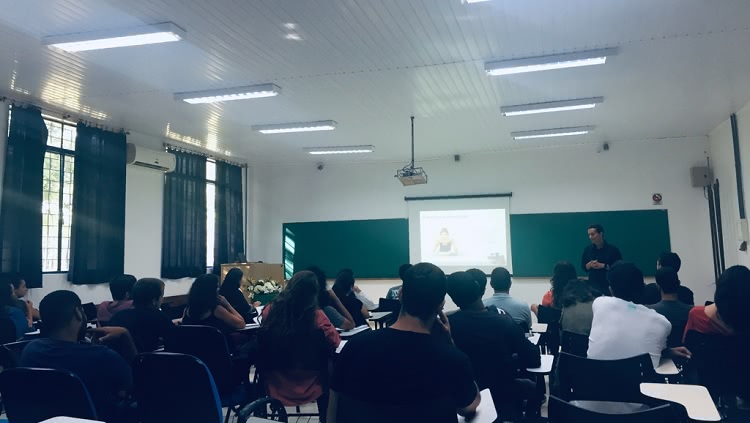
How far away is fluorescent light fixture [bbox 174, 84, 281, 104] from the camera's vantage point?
5457 mm

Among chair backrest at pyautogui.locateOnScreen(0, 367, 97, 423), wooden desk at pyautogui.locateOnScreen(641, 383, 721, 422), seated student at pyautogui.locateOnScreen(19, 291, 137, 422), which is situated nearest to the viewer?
wooden desk at pyautogui.locateOnScreen(641, 383, 721, 422)

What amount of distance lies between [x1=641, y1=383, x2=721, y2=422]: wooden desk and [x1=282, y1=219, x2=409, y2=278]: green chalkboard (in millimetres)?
7424

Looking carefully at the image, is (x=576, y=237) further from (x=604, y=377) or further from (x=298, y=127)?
(x=604, y=377)

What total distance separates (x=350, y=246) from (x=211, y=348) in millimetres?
6671

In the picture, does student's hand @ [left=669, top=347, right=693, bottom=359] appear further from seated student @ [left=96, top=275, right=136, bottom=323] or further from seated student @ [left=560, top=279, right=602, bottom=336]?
seated student @ [left=96, top=275, right=136, bottom=323]

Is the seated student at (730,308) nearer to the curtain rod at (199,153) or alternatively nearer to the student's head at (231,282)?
the student's head at (231,282)

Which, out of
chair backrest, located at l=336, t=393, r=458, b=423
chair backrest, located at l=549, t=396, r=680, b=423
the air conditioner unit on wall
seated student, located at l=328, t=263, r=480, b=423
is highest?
the air conditioner unit on wall

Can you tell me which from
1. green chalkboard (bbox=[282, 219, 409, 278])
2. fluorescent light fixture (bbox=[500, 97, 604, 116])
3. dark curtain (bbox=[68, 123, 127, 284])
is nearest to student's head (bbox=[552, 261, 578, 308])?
fluorescent light fixture (bbox=[500, 97, 604, 116])

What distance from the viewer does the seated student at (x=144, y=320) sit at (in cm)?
353

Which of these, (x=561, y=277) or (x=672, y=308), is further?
(x=561, y=277)

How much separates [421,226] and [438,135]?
2.28 m

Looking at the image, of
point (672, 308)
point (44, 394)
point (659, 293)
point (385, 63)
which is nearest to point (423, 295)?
point (44, 394)

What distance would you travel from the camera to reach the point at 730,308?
2615mm

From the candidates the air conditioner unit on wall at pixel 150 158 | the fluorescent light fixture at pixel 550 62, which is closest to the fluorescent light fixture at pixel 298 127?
the air conditioner unit on wall at pixel 150 158
